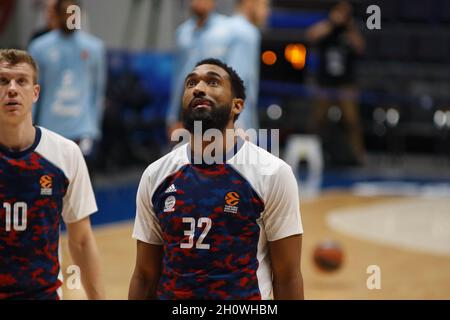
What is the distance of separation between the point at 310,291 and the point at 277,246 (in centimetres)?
326

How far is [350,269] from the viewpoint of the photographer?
7934mm

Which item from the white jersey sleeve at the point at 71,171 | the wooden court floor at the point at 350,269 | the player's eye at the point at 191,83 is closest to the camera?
the player's eye at the point at 191,83

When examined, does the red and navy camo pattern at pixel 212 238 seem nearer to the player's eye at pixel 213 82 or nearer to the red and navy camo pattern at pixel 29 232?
the player's eye at pixel 213 82

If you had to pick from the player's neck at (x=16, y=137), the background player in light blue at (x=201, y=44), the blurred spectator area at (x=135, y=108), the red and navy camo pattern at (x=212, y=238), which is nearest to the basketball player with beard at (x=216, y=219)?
the red and navy camo pattern at (x=212, y=238)

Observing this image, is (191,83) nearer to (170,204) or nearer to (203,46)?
(170,204)

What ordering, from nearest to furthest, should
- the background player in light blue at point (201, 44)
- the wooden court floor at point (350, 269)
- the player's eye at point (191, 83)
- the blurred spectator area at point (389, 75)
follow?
the player's eye at point (191, 83)
the wooden court floor at point (350, 269)
the background player in light blue at point (201, 44)
the blurred spectator area at point (389, 75)

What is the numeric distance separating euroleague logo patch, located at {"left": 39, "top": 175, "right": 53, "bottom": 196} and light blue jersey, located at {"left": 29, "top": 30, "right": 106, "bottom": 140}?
10.2 ft

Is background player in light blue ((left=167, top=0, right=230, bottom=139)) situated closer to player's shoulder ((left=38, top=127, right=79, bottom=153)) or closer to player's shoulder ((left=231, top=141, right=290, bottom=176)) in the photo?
player's shoulder ((left=38, top=127, right=79, bottom=153))

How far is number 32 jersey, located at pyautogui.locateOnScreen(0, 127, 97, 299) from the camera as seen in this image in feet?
13.0

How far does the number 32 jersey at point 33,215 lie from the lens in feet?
13.0

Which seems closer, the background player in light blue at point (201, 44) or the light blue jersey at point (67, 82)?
the light blue jersey at point (67, 82)

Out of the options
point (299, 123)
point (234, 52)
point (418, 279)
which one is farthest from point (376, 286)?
point (299, 123)

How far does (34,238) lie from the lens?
4004mm

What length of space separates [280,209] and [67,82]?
13.1ft
